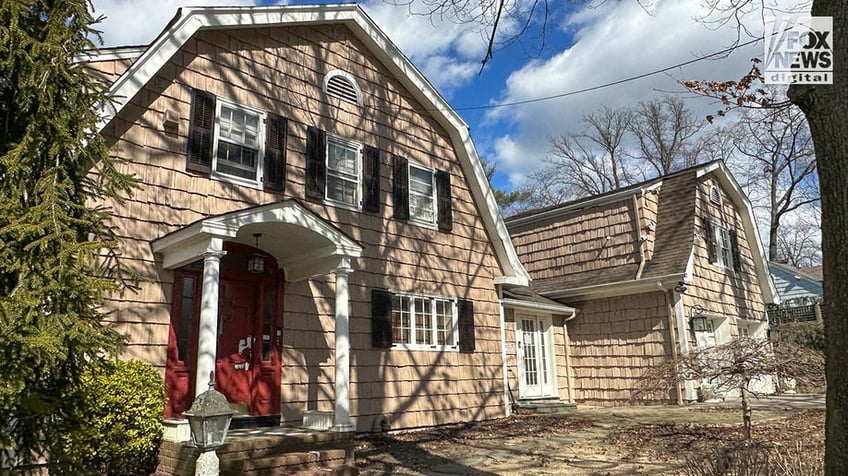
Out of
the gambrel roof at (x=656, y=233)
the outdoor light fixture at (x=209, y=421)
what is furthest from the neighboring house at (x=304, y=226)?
the gambrel roof at (x=656, y=233)

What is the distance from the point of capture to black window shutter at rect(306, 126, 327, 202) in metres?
9.28

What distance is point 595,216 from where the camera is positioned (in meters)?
15.4

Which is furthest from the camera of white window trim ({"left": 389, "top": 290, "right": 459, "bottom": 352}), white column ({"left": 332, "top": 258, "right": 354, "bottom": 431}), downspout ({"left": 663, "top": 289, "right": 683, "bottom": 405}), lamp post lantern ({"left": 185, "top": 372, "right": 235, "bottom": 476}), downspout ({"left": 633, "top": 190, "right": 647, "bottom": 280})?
downspout ({"left": 633, "top": 190, "right": 647, "bottom": 280})

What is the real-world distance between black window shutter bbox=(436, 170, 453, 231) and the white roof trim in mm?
643

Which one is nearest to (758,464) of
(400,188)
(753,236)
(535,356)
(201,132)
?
(201,132)

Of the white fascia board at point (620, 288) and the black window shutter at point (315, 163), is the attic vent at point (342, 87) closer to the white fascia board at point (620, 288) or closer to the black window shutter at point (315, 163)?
the black window shutter at point (315, 163)

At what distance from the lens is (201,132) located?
8102 mm

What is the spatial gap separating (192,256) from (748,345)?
22.3ft

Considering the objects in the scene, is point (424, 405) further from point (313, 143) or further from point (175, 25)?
point (175, 25)

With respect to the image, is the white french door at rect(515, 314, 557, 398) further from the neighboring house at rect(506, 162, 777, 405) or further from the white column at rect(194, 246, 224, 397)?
the white column at rect(194, 246, 224, 397)

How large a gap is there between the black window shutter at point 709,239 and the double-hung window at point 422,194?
796 centimetres

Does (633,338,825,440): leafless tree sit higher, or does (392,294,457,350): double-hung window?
(392,294,457,350): double-hung window

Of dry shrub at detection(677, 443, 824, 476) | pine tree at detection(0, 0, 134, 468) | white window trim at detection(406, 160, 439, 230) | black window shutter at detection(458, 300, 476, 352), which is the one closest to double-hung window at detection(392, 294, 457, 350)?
black window shutter at detection(458, 300, 476, 352)

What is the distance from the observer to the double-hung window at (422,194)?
11.0 m
